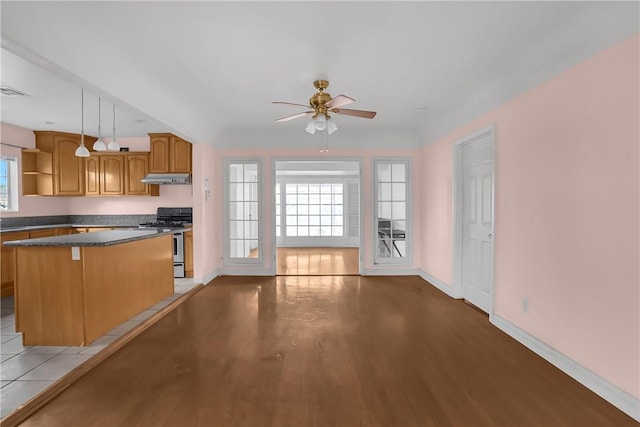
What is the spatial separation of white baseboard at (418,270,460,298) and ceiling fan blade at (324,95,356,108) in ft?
9.91

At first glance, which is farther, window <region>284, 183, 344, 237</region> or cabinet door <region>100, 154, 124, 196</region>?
window <region>284, 183, 344, 237</region>

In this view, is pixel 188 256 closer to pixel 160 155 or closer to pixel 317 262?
pixel 160 155

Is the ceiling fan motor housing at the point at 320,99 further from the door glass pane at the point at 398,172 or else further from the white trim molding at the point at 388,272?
the white trim molding at the point at 388,272

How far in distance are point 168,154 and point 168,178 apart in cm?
44

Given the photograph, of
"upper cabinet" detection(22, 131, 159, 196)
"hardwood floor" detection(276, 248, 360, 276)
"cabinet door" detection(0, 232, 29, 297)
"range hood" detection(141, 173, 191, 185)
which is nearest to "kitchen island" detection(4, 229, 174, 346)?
"cabinet door" detection(0, 232, 29, 297)

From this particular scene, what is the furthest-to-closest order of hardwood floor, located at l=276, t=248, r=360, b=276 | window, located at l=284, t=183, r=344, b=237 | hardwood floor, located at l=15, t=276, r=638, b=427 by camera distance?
window, located at l=284, t=183, r=344, b=237 → hardwood floor, located at l=276, t=248, r=360, b=276 → hardwood floor, located at l=15, t=276, r=638, b=427

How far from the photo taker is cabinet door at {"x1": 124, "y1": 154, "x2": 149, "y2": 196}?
5.84 meters

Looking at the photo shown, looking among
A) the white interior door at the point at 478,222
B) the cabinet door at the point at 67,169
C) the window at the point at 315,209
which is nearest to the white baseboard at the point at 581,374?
the white interior door at the point at 478,222

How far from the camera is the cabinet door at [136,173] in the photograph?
19.2ft

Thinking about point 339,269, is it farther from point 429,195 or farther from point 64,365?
point 64,365

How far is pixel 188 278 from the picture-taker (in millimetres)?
5527

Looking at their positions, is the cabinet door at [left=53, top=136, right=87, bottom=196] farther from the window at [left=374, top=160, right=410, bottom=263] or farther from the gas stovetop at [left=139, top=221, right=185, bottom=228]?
the window at [left=374, top=160, right=410, bottom=263]

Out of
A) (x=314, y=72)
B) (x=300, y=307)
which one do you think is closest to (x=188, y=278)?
(x=300, y=307)

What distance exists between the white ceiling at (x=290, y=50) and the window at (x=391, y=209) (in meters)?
1.60
